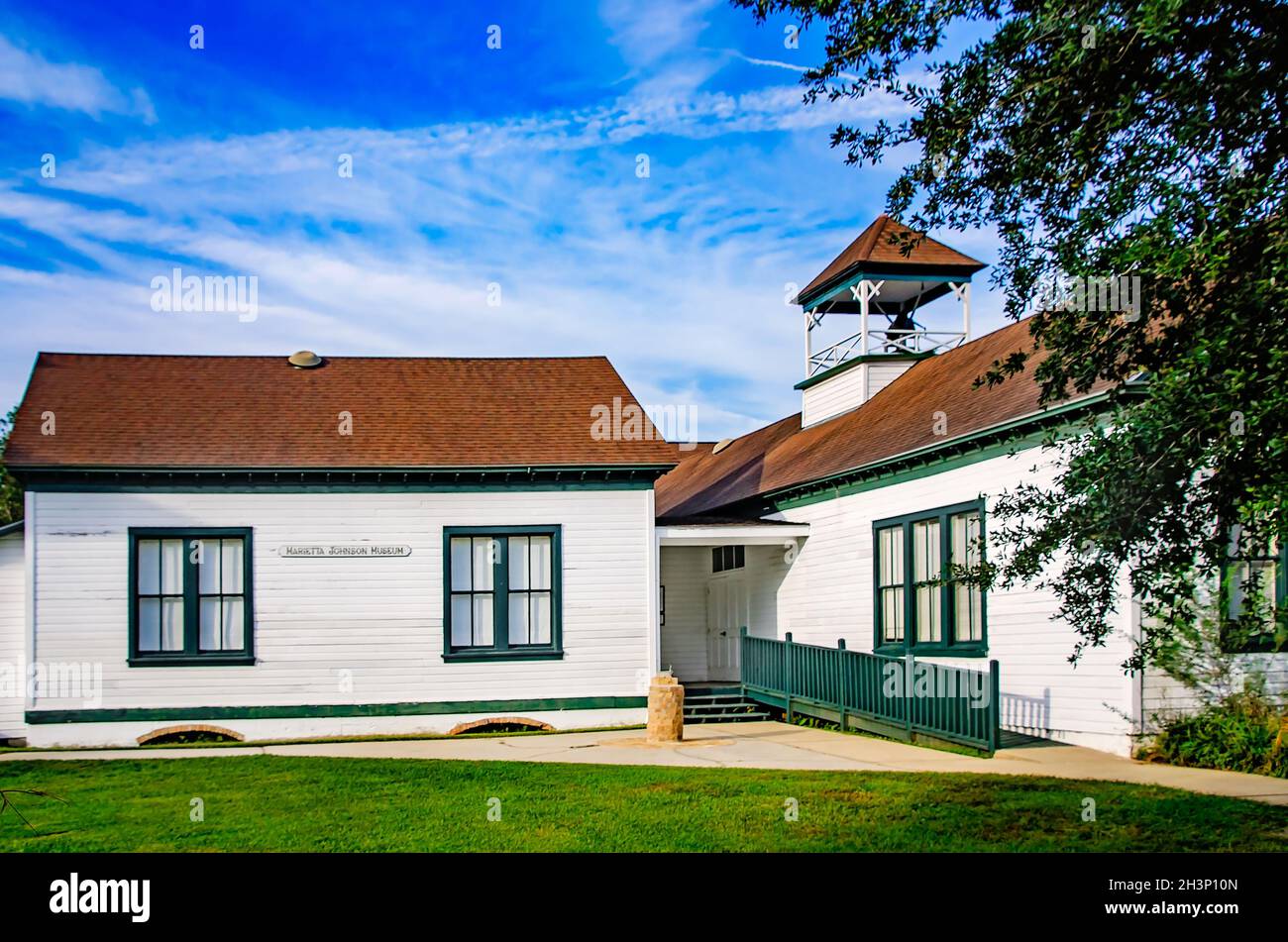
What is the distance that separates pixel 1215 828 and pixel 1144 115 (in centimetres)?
558

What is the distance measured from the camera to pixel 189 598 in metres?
20.2

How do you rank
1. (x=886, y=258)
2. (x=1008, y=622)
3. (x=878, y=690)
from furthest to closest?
(x=886, y=258) < (x=878, y=690) < (x=1008, y=622)

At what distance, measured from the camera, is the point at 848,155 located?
1002 centimetres

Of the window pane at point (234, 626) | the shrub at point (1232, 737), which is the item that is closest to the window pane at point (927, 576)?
the shrub at point (1232, 737)

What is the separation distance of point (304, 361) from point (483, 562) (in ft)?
18.3

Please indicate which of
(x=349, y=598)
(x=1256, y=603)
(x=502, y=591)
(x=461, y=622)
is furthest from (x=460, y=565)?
(x=1256, y=603)

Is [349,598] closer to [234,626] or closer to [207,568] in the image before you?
[234,626]

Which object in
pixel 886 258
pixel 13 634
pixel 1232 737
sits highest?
pixel 886 258

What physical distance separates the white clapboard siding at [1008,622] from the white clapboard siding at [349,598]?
3500mm

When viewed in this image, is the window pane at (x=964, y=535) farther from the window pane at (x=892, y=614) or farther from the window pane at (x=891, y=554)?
the window pane at (x=892, y=614)

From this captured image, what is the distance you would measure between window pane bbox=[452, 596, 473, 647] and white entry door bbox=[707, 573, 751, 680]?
6724 mm

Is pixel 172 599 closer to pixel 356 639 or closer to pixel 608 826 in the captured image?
pixel 356 639
